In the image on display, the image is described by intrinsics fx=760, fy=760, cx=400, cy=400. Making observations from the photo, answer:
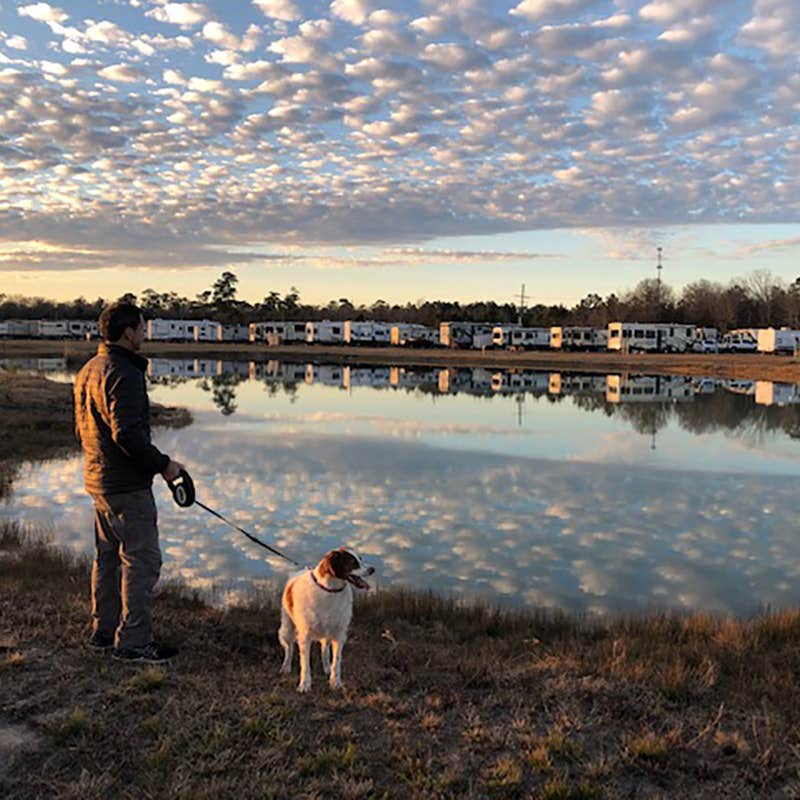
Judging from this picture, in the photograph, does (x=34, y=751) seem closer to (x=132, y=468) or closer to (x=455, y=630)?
(x=132, y=468)

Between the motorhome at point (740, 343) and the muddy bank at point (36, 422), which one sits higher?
the motorhome at point (740, 343)

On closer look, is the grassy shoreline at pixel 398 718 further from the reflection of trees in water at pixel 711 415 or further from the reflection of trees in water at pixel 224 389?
the reflection of trees in water at pixel 224 389

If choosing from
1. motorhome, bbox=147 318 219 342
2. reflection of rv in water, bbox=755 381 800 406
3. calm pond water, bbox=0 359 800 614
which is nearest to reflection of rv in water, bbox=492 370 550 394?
reflection of rv in water, bbox=755 381 800 406

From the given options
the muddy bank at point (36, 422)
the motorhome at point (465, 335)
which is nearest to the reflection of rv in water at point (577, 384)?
the muddy bank at point (36, 422)

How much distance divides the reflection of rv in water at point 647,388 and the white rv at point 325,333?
2320 inches

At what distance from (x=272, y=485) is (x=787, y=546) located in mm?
8579

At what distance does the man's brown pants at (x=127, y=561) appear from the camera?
513 cm

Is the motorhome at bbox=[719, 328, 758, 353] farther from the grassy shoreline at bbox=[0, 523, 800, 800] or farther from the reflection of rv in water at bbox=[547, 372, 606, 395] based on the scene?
the grassy shoreline at bbox=[0, 523, 800, 800]

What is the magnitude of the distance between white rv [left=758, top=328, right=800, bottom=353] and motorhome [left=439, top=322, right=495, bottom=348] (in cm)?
3386

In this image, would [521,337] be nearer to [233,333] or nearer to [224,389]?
[233,333]

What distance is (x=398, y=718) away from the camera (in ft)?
14.9

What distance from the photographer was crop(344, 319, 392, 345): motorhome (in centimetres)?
10662

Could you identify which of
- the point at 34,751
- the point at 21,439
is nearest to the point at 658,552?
the point at 34,751

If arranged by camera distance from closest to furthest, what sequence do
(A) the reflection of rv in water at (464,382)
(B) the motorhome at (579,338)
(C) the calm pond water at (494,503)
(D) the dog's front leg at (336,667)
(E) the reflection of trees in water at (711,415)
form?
1. (D) the dog's front leg at (336,667)
2. (C) the calm pond water at (494,503)
3. (E) the reflection of trees in water at (711,415)
4. (A) the reflection of rv in water at (464,382)
5. (B) the motorhome at (579,338)
